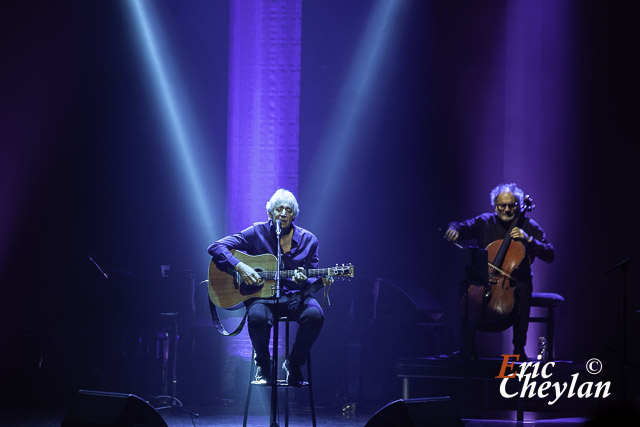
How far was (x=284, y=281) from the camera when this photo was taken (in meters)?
4.83

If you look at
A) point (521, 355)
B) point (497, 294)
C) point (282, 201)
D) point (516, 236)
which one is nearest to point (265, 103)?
point (282, 201)

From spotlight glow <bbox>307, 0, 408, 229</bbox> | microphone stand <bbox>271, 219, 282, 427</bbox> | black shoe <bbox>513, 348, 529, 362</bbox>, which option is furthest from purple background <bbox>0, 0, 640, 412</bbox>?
microphone stand <bbox>271, 219, 282, 427</bbox>

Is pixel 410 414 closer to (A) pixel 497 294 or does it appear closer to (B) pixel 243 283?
(B) pixel 243 283

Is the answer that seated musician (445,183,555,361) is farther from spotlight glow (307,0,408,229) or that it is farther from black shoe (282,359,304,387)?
spotlight glow (307,0,408,229)

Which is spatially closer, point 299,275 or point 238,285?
point 299,275

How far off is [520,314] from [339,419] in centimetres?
154

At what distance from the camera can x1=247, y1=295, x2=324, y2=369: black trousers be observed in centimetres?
473

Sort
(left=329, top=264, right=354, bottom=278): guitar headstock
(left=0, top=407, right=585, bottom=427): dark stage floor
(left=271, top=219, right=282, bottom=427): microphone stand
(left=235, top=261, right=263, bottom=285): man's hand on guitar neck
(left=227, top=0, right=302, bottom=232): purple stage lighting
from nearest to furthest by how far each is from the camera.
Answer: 1. (left=271, top=219, right=282, bottom=427): microphone stand
2. (left=329, top=264, right=354, bottom=278): guitar headstock
3. (left=235, top=261, right=263, bottom=285): man's hand on guitar neck
4. (left=0, top=407, right=585, bottom=427): dark stage floor
5. (left=227, top=0, right=302, bottom=232): purple stage lighting

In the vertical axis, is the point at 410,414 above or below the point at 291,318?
below

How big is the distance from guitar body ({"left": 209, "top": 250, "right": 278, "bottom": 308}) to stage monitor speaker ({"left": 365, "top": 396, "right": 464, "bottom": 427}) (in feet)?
5.95

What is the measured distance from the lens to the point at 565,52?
7.14 m

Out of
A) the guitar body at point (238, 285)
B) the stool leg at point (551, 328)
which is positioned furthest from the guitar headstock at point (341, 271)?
the stool leg at point (551, 328)

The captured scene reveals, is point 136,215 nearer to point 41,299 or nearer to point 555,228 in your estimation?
point 41,299

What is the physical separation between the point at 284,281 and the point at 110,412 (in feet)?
6.02
